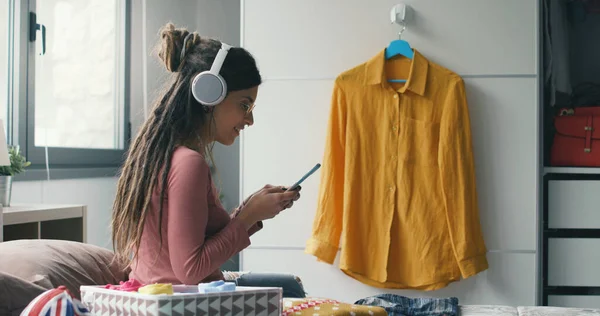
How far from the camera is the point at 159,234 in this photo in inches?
52.8

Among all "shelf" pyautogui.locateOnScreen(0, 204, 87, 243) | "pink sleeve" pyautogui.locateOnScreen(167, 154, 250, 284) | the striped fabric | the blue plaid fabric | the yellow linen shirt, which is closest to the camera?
the striped fabric

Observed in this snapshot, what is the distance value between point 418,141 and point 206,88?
1522 millimetres

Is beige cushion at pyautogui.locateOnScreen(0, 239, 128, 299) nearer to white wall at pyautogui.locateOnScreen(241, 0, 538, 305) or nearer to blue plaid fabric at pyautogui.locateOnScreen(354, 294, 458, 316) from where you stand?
blue plaid fabric at pyautogui.locateOnScreen(354, 294, 458, 316)

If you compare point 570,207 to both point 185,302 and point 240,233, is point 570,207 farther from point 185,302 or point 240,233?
point 185,302

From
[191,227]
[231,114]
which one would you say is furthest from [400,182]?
[191,227]

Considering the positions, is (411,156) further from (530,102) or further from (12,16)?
(12,16)

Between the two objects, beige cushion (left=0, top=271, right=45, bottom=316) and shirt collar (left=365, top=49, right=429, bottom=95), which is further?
shirt collar (left=365, top=49, right=429, bottom=95)

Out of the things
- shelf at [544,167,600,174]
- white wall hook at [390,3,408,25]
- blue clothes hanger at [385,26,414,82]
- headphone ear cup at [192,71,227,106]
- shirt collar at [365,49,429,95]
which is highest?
white wall hook at [390,3,408,25]

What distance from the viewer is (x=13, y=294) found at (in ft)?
3.78

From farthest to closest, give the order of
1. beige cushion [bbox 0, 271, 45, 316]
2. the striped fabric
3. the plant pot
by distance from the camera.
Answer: the plant pot → beige cushion [bbox 0, 271, 45, 316] → the striped fabric

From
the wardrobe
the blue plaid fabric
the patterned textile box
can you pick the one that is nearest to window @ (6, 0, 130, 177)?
the blue plaid fabric

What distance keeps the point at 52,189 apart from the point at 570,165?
7.49 ft

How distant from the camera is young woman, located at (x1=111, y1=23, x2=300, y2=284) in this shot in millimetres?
1273

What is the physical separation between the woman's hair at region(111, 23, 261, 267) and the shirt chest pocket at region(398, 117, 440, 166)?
1338 millimetres
